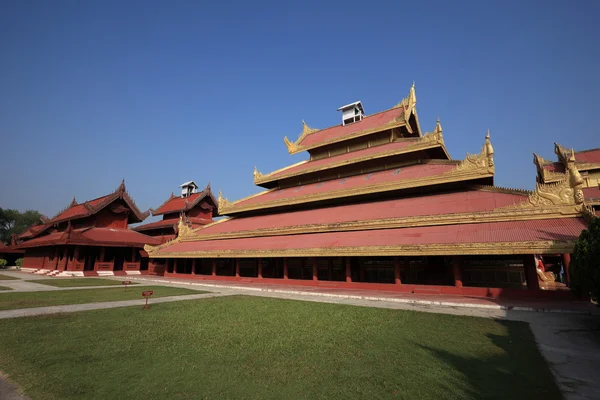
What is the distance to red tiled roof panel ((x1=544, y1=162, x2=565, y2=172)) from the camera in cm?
2598

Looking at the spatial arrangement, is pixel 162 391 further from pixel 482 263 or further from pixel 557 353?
pixel 482 263

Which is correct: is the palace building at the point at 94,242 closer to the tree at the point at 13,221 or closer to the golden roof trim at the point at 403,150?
the golden roof trim at the point at 403,150

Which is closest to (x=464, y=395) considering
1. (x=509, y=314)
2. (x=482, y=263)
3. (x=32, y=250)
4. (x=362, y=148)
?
(x=509, y=314)

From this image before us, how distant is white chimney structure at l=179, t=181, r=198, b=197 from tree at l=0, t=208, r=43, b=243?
54.1 metres

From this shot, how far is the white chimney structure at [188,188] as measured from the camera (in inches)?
1682

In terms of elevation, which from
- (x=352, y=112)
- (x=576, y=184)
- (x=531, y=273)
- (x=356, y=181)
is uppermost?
(x=352, y=112)

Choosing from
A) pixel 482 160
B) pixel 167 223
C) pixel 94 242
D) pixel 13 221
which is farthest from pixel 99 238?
pixel 13 221

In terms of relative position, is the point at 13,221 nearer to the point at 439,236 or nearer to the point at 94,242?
the point at 94,242

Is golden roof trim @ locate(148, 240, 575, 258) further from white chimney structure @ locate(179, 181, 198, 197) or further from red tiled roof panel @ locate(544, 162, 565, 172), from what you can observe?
white chimney structure @ locate(179, 181, 198, 197)

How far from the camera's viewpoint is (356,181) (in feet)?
69.9

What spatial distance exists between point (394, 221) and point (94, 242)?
24.3 metres

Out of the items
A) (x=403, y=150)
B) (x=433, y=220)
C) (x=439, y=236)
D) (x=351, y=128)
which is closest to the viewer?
(x=439, y=236)

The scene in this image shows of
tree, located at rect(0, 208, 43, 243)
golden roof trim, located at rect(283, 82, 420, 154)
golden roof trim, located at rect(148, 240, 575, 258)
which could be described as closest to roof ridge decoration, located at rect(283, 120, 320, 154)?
golden roof trim, located at rect(283, 82, 420, 154)

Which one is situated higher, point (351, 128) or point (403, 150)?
point (351, 128)
